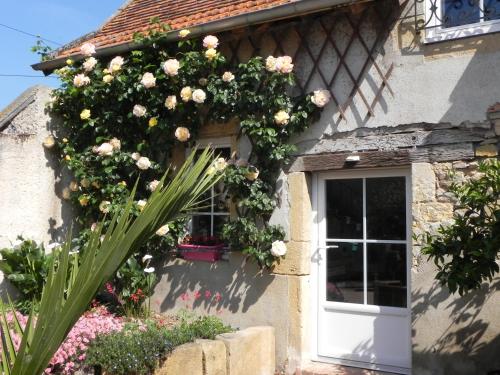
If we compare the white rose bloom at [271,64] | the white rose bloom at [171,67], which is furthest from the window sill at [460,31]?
the white rose bloom at [171,67]

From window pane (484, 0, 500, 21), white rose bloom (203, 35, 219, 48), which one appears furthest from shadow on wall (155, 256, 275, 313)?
window pane (484, 0, 500, 21)

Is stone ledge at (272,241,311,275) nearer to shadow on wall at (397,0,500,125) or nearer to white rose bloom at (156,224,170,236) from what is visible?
white rose bloom at (156,224,170,236)

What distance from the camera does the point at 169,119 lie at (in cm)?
613

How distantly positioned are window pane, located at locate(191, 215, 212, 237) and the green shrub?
1.93 m

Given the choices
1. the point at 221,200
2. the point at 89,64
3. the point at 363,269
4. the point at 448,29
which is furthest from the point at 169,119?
the point at 448,29

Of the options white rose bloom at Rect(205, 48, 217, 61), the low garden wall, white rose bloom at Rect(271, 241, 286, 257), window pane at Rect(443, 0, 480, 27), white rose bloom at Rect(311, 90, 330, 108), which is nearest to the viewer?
the low garden wall

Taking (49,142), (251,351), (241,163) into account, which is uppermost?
(49,142)

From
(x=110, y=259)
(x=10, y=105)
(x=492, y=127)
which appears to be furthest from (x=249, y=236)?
(x=110, y=259)

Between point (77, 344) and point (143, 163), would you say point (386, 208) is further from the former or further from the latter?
point (77, 344)

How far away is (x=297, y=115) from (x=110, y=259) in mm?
3830

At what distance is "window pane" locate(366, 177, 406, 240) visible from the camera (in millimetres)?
5070

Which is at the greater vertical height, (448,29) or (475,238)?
Answer: (448,29)

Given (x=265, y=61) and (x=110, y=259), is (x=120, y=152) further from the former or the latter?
(x=110, y=259)

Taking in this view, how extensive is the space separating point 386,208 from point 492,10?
74.9 inches
